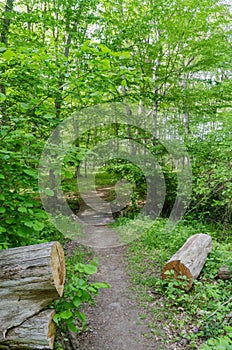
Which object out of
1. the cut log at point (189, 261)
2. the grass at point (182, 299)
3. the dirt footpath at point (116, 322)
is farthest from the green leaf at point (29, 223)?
the cut log at point (189, 261)

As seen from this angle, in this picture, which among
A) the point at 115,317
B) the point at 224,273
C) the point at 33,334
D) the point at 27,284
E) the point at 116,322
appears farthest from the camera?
the point at 224,273

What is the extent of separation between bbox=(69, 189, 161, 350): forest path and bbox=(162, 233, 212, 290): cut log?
825 millimetres

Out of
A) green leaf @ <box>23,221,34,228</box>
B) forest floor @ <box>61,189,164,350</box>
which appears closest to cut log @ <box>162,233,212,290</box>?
forest floor @ <box>61,189,164,350</box>

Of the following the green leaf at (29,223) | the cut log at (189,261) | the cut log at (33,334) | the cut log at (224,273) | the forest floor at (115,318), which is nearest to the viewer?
the cut log at (33,334)

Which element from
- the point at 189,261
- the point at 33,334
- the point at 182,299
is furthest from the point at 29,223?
the point at 189,261

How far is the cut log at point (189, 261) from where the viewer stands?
3.88 m

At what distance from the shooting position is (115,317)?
11.2ft

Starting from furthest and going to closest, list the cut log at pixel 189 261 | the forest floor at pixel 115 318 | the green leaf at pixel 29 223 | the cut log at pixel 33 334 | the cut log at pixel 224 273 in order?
the cut log at pixel 224 273
the cut log at pixel 189 261
the forest floor at pixel 115 318
the green leaf at pixel 29 223
the cut log at pixel 33 334

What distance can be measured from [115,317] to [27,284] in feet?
6.19

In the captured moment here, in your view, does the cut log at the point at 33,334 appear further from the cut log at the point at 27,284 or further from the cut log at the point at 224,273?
the cut log at the point at 224,273

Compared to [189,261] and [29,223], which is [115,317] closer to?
[189,261]

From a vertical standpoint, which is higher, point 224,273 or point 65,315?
point 65,315

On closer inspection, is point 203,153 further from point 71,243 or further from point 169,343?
point 169,343

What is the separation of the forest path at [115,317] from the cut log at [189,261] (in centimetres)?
83
